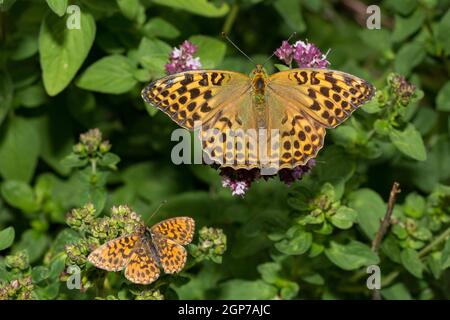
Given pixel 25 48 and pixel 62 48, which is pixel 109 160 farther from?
pixel 25 48

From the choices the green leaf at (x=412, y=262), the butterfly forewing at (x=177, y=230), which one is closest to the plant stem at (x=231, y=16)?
the green leaf at (x=412, y=262)

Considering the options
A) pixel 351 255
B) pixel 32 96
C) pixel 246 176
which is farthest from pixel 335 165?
pixel 32 96

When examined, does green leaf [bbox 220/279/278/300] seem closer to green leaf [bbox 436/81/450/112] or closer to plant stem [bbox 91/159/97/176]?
plant stem [bbox 91/159/97/176]

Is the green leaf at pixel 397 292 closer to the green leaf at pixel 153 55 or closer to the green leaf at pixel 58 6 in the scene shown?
the green leaf at pixel 153 55

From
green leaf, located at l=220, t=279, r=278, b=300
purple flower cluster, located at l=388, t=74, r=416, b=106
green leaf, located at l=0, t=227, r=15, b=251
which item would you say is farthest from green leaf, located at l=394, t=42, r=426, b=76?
green leaf, located at l=0, t=227, r=15, b=251
